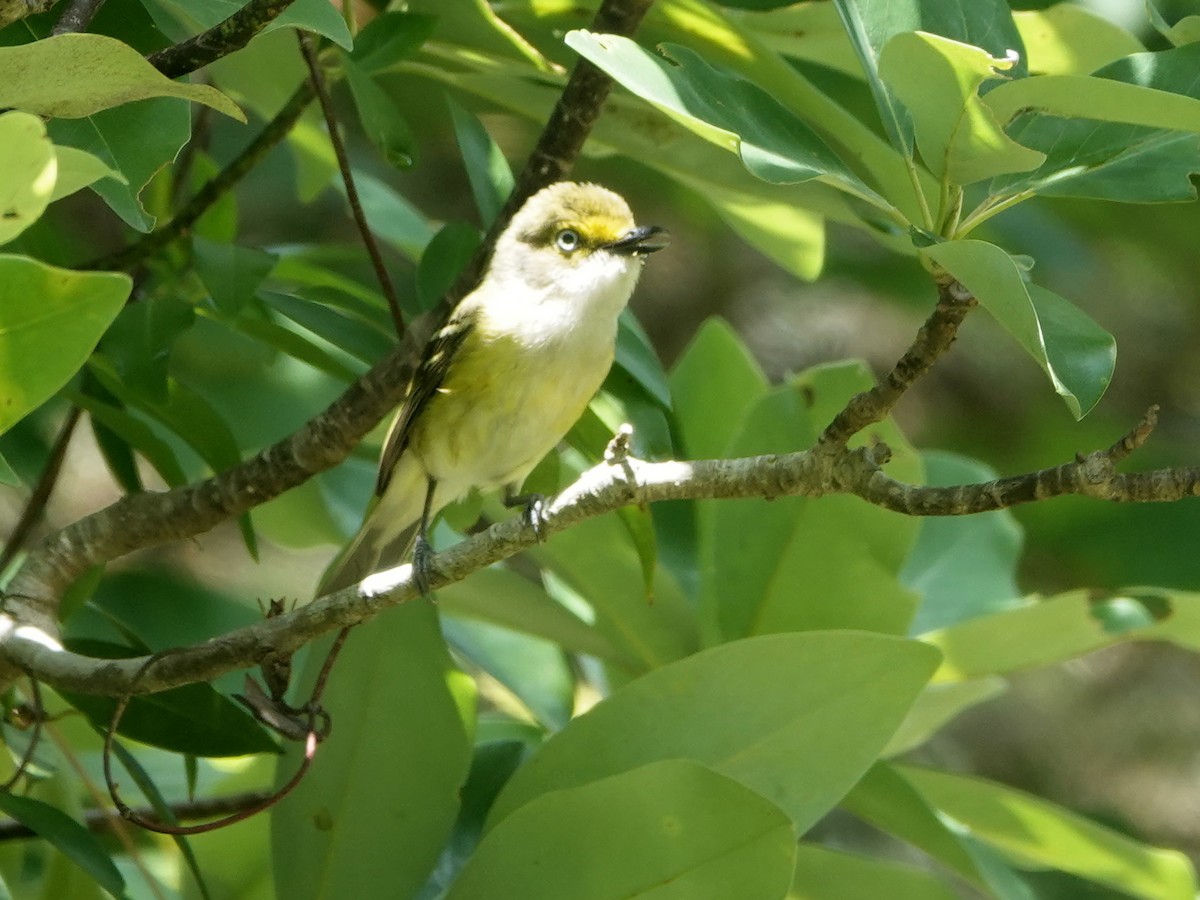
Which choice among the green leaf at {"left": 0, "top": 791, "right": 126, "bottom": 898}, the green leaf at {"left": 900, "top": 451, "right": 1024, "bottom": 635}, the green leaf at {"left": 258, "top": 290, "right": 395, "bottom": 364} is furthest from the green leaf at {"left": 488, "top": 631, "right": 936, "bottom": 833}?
the green leaf at {"left": 900, "top": 451, "right": 1024, "bottom": 635}

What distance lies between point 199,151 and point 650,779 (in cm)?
140

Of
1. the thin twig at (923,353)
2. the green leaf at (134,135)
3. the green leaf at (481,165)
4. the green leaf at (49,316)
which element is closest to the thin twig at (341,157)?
the green leaf at (481,165)

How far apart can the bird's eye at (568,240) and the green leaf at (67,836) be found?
4.28 ft

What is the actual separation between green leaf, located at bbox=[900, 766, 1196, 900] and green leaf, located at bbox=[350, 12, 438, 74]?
3.85 feet

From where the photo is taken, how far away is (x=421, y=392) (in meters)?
2.42

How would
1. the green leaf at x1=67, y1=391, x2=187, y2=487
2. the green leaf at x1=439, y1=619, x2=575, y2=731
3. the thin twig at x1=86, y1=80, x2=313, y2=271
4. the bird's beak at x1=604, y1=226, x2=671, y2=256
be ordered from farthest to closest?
the bird's beak at x1=604, y1=226, x2=671, y2=256 < the green leaf at x1=439, y1=619, x2=575, y2=731 < the thin twig at x1=86, y1=80, x2=313, y2=271 < the green leaf at x1=67, y1=391, x2=187, y2=487

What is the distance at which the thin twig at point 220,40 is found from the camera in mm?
1365

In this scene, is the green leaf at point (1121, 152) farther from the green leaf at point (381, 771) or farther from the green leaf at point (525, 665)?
the green leaf at point (525, 665)

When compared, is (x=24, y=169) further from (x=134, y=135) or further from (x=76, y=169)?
(x=134, y=135)

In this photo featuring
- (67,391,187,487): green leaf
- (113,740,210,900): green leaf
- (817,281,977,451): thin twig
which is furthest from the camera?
(67,391,187,487): green leaf

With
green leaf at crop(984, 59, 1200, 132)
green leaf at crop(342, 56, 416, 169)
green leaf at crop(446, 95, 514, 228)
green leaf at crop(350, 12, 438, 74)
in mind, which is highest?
green leaf at crop(984, 59, 1200, 132)

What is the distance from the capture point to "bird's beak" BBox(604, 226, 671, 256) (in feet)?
7.86

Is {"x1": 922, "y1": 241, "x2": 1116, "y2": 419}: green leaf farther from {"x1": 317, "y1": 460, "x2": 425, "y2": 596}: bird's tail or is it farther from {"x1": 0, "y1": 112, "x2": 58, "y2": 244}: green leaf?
{"x1": 317, "y1": 460, "x2": 425, "y2": 596}: bird's tail

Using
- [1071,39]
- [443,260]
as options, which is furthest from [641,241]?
[1071,39]
